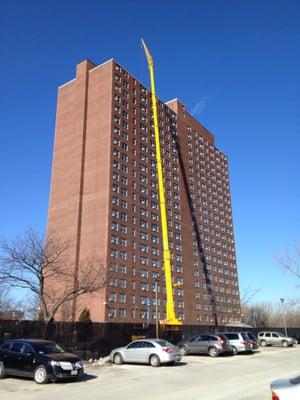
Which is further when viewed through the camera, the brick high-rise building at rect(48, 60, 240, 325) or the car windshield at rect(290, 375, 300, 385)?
the brick high-rise building at rect(48, 60, 240, 325)

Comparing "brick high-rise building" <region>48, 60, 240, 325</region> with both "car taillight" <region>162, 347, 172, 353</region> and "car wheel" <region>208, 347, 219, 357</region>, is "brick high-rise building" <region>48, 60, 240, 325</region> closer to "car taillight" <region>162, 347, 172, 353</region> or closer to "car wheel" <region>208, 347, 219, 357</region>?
"car wheel" <region>208, 347, 219, 357</region>

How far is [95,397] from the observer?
13617 mm

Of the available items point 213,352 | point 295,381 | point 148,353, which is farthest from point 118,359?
point 295,381

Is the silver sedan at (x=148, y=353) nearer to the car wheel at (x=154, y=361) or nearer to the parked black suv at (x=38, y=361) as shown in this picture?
the car wheel at (x=154, y=361)

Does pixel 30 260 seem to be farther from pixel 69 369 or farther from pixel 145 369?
pixel 69 369

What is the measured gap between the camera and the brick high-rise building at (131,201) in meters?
86.5

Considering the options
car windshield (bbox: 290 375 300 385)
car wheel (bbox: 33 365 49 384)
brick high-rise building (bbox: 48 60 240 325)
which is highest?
brick high-rise building (bbox: 48 60 240 325)

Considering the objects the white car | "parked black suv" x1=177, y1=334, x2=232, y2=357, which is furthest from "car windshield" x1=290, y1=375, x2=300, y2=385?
"parked black suv" x1=177, y1=334, x2=232, y2=357

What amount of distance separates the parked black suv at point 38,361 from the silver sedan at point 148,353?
7.46 metres

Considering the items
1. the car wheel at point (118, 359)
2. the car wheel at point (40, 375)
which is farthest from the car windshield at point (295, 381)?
the car wheel at point (118, 359)

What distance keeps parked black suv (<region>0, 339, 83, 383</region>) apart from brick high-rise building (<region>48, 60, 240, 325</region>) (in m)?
59.3

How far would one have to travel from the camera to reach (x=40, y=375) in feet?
56.6

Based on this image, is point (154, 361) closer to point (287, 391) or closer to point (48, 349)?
point (48, 349)

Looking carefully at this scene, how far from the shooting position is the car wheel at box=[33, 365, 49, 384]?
1710cm
